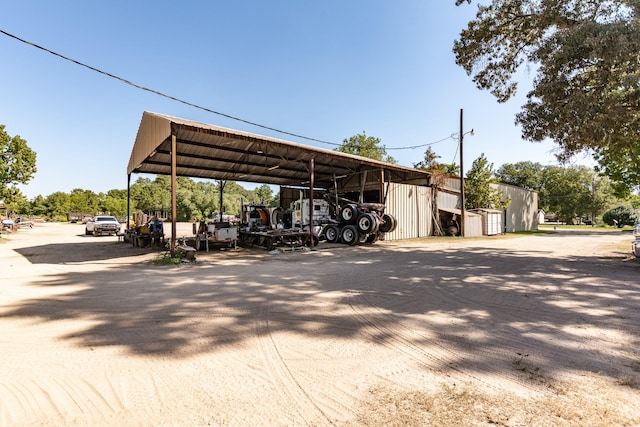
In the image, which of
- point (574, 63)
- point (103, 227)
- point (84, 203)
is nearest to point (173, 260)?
point (574, 63)

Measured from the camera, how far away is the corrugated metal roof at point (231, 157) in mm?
12438

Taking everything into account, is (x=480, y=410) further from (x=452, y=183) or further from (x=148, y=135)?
(x=452, y=183)

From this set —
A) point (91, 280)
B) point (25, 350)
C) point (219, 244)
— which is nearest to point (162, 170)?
point (219, 244)

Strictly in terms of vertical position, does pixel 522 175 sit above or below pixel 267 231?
above

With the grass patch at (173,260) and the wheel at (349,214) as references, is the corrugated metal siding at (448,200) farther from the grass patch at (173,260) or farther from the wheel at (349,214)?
the grass patch at (173,260)

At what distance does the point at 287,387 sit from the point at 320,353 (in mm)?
757

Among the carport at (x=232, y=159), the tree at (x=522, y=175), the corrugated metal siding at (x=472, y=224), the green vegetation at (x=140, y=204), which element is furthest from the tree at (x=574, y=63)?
the tree at (x=522, y=175)

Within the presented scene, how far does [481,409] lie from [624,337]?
2.97m

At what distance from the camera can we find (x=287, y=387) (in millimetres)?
2736

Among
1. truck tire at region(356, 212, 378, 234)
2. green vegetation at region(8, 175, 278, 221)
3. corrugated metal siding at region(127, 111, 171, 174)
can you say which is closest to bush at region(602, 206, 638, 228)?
truck tire at region(356, 212, 378, 234)

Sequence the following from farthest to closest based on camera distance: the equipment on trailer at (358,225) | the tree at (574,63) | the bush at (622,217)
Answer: the bush at (622,217), the equipment on trailer at (358,225), the tree at (574,63)

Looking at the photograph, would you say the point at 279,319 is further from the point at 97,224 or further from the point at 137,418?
the point at 97,224

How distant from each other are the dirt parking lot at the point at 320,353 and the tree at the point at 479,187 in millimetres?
21979

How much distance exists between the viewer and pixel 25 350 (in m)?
3.49
